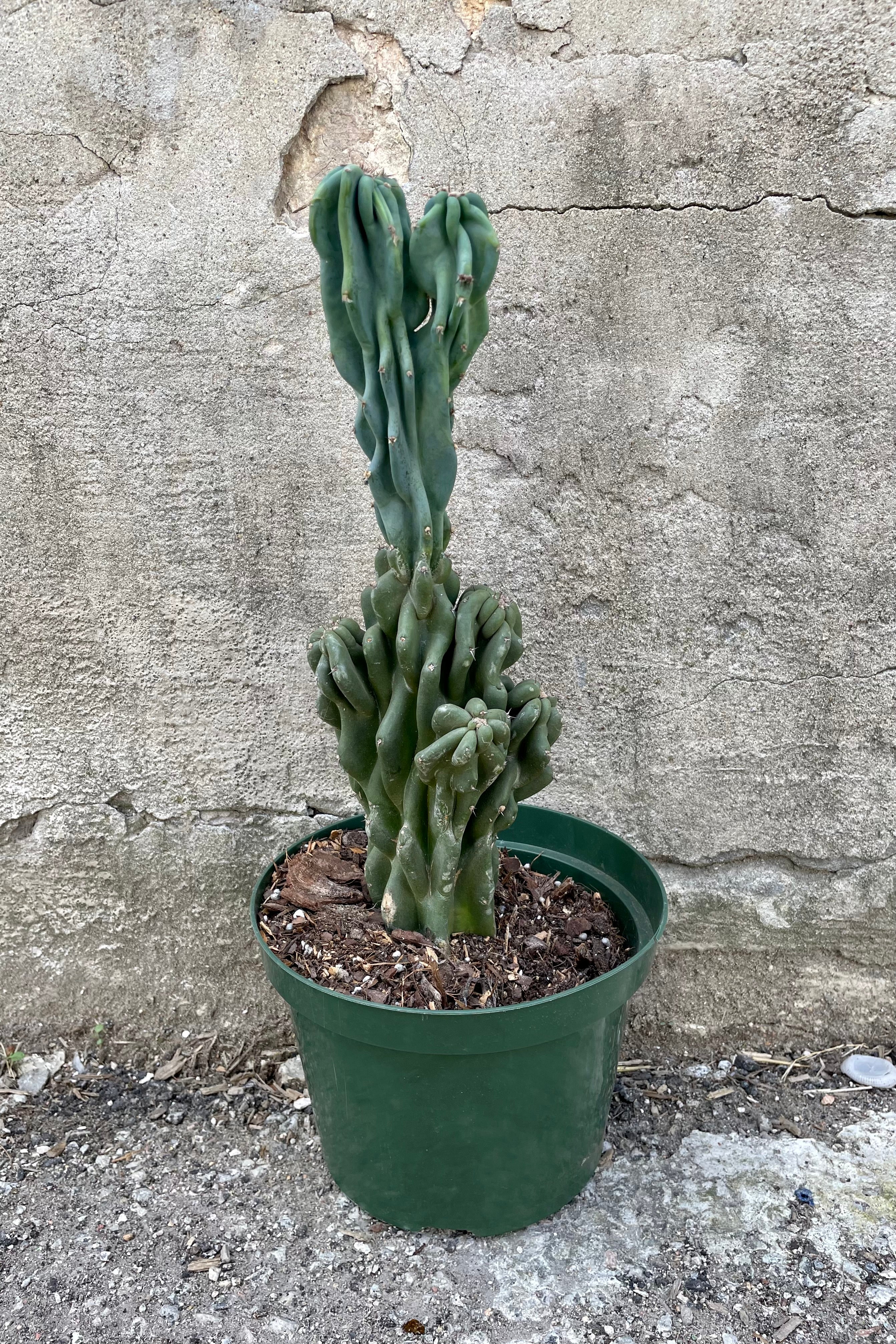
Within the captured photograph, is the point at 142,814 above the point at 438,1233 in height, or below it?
above

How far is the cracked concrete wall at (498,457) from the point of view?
162 cm

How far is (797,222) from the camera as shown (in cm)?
164

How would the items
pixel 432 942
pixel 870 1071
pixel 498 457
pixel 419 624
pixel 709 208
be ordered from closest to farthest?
pixel 419 624 < pixel 432 942 < pixel 709 208 < pixel 498 457 < pixel 870 1071

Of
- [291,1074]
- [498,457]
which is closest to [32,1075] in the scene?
[291,1074]

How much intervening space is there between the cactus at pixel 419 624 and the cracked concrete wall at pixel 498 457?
385mm

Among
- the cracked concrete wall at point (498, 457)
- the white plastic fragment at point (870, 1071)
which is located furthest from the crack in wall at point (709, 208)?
the white plastic fragment at point (870, 1071)

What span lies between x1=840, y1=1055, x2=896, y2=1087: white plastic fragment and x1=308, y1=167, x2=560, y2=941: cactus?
0.87 m

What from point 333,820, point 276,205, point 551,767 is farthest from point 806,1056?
point 276,205

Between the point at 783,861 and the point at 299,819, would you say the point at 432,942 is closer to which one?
the point at 299,819

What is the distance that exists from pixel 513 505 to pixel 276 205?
67 cm

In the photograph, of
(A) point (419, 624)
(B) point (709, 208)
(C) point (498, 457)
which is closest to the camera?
(A) point (419, 624)

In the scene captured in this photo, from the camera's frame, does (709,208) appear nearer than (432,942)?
No

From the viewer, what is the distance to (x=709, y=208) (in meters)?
1.64

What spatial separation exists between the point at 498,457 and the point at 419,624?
0.53m
